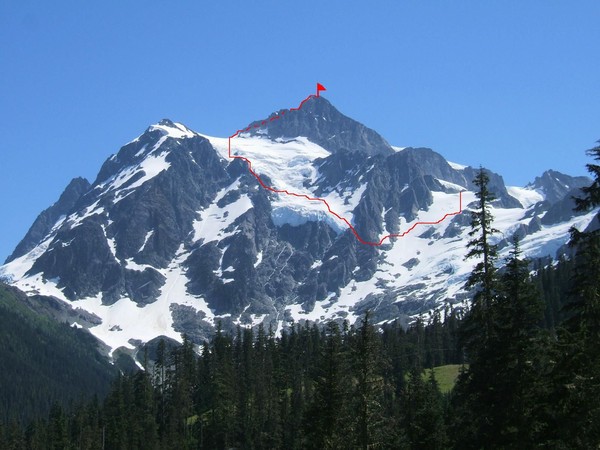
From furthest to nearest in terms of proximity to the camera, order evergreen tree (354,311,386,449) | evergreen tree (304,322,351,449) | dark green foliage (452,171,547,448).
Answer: evergreen tree (304,322,351,449), evergreen tree (354,311,386,449), dark green foliage (452,171,547,448)

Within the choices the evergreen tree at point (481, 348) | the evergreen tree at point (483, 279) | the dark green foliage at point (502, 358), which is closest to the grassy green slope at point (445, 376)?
the evergreen tree at point (481, 348)

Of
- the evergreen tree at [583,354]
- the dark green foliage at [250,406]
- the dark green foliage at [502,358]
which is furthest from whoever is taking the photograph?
the dark green foliage at [250,406]

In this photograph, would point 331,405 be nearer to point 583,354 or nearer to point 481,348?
point 481,348

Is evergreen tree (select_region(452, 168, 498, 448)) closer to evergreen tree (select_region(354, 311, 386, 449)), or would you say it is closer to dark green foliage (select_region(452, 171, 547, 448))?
dark green foliage (select_region(452, 171, 547, 448))

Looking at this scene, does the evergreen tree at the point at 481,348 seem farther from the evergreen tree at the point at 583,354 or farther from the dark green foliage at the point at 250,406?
the dark green foliage at the point at 250,406

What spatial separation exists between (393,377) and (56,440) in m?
57.4

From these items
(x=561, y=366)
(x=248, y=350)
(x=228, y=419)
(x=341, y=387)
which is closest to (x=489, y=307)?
(x=561, y=366)

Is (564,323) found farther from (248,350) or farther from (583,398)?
(248,350)

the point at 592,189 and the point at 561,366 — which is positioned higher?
the point at 592,189

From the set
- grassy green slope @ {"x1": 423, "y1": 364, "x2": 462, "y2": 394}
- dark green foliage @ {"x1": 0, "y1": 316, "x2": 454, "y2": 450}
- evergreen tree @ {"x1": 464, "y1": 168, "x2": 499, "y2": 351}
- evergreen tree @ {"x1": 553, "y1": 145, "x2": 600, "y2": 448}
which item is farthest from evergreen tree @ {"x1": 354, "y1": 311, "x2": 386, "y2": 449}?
grassy green slope @ {"x1": 423, "y1": 364, "x2": 462, "y2": 394}

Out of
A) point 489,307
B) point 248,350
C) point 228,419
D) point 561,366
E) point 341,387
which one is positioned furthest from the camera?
point 248,350

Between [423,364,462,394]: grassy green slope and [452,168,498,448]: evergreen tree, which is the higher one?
[423,364,462,394]: grassy green slope

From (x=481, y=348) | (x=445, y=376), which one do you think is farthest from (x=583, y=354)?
(x=445, y=376)

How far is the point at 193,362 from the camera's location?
170375 mm
